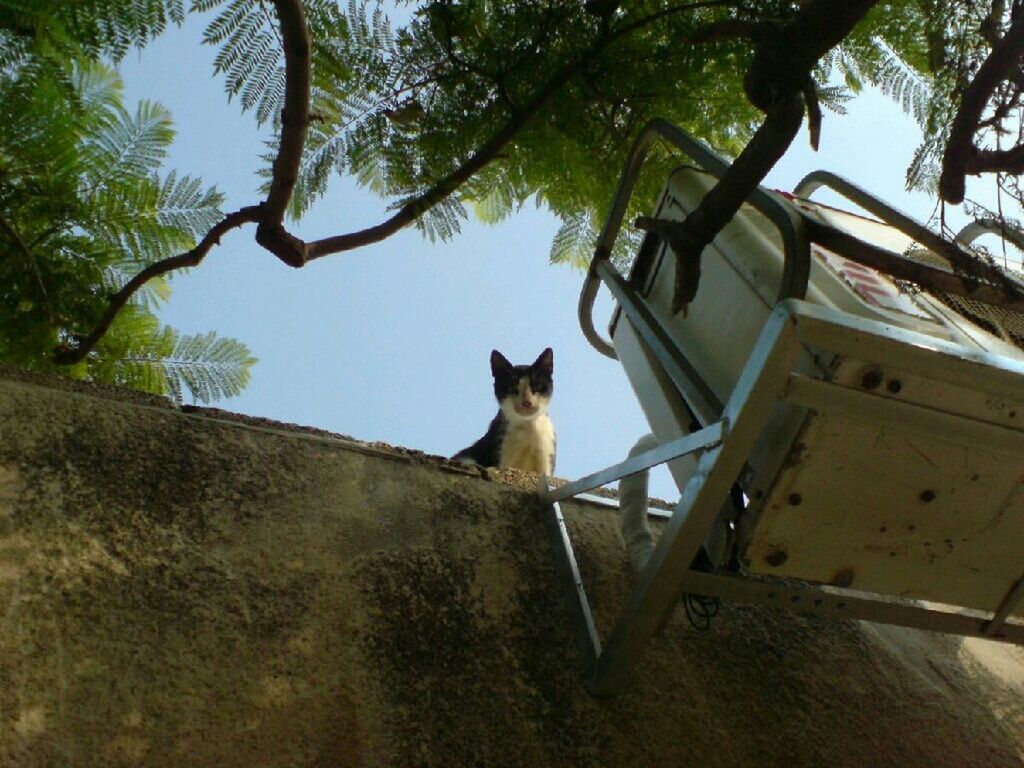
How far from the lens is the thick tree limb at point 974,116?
4.19 feet

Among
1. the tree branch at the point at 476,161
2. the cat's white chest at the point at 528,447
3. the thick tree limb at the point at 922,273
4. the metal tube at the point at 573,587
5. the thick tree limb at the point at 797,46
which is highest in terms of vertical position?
the tree branch at the point at 476,161

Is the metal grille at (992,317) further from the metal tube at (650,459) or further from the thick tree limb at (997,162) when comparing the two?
the metal tube at (650,459)

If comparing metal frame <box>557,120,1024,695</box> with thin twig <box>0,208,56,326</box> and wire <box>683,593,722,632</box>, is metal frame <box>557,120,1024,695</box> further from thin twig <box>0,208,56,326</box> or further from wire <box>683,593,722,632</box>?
thin twig <box>0,208,56,326</box>

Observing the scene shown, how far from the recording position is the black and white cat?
4875 millimetres

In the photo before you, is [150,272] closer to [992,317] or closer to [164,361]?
[164,361]

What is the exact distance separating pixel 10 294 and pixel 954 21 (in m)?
2.73

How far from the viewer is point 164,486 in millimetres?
1724

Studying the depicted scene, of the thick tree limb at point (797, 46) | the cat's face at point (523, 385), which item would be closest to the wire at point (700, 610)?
the thick tree limb at point (797, 46)

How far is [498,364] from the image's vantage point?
5715 millimetres

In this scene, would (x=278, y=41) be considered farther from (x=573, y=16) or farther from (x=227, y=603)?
(x=227, y=603)

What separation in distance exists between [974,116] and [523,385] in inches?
163

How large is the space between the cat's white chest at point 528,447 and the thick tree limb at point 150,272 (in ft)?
8.48

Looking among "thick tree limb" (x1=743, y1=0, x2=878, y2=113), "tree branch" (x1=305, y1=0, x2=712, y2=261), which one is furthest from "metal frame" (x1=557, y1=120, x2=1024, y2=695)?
"tree branch" (x1=305, y1=0, x2=712, y2=261)

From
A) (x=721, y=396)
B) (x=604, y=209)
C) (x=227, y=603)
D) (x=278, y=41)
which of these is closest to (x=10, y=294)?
(x=278, y=41)
